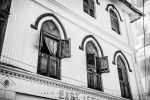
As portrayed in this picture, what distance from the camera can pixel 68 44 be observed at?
725cm

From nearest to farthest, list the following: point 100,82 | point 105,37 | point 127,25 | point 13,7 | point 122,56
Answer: point 13,7
point 100,82
point 105,37
point 122,56
point 127,25

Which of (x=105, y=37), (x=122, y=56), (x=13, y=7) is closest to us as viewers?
(x=13, y=7)

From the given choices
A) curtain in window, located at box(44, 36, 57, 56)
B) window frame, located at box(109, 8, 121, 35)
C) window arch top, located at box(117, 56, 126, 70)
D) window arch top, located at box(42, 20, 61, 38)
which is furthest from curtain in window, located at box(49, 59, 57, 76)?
window frame, located at box(109, 8, 121, 35)

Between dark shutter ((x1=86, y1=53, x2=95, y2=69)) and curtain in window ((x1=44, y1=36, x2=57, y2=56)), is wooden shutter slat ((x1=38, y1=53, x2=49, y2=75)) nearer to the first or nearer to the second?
curtain in window ((x1=44, y1=36, x2=57, y2=56))

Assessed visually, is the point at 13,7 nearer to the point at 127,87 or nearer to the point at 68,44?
the point at 68,44

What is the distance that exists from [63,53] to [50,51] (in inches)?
21.3

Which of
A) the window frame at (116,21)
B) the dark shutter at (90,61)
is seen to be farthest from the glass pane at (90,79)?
the window frame at (116,21)

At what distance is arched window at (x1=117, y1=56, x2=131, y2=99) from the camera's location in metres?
9.98

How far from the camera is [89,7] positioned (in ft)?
34.0

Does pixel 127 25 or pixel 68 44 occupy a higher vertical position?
pixel 127 25

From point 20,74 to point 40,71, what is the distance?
1.00 m

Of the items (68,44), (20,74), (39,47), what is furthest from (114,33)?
(20,74)

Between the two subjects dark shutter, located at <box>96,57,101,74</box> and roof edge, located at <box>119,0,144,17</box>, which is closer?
dark shutter, located at <box>96,57,101,74</box>

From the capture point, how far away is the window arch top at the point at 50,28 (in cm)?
740
